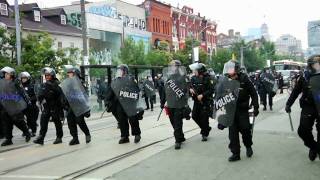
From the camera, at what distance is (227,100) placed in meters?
9.01

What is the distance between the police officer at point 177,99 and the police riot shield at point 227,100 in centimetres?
159

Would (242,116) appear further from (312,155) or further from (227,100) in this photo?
(312,155)

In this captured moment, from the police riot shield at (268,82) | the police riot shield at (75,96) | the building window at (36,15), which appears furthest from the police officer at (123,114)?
the building window at (36,15)

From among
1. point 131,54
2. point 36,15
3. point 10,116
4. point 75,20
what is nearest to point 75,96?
point 10,116

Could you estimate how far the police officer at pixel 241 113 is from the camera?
888cm

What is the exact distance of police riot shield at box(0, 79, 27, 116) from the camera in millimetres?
12273

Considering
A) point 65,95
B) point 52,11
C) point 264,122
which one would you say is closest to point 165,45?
point 52,11

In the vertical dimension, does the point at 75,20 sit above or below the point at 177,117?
above

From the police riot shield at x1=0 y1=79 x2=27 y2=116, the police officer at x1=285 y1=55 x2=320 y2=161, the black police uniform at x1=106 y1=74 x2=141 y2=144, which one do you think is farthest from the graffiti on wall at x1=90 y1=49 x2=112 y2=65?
the police officer at x1=285 y1=55 x2=320 y2=161

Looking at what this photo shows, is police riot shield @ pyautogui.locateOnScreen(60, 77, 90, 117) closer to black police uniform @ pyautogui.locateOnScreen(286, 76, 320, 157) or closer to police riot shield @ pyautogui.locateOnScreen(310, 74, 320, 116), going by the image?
black police uniform @ pyautogui.locateOnScreen(286, 76, 320, 157)

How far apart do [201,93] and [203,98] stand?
11cm

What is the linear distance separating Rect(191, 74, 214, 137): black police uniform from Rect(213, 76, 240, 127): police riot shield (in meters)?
1.97

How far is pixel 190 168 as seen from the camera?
835cm

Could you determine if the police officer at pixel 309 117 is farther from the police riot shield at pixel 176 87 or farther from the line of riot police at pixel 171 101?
the police riot shield at pixel 176 87
